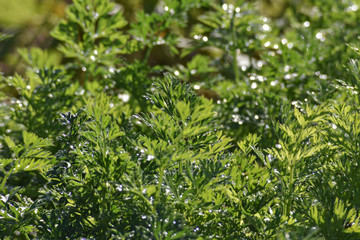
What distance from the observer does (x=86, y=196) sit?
0.62 metres

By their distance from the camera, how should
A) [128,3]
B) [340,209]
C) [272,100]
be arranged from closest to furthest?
[340,209] → [272,100] → [128,3]

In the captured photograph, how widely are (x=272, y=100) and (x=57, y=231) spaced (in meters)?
0.52

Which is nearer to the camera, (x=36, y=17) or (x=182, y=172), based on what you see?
(x=182, y=172)

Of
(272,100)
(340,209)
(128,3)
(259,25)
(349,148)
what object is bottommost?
(340,209)

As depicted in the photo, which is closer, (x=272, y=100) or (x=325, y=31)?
(x=272, y=100)

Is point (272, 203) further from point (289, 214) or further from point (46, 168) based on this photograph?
point (46, 168)

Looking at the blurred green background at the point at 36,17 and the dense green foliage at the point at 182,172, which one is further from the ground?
the blurred green background at the point at 36,17

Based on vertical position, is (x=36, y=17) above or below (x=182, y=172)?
above

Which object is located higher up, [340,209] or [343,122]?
[343,122]

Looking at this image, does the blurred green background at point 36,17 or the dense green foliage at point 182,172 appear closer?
the dense green foliage at point 182,172

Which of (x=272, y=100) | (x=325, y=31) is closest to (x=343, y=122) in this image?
(x=272, y=100)

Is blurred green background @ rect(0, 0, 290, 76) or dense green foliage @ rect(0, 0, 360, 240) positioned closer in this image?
dense green foliage @ rect(0, 0, 360, 240)

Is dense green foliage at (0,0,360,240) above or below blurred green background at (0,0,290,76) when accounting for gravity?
below

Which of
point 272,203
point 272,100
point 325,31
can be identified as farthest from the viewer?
point 325,31
